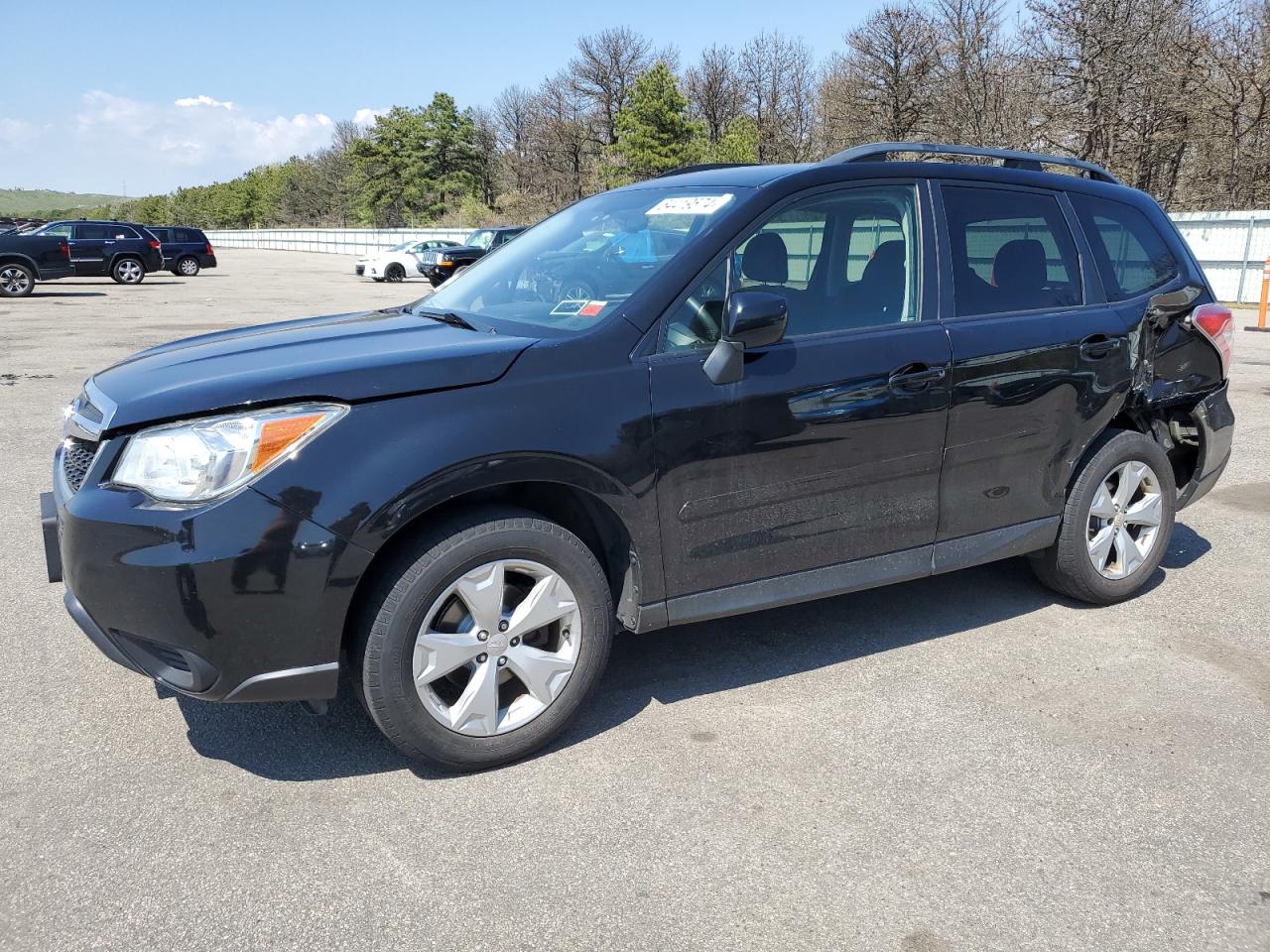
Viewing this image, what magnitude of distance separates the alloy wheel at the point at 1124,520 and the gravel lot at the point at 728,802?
242mm

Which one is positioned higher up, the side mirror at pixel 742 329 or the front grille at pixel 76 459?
the side mirror at pixel 742 329

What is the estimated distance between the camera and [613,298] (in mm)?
3510

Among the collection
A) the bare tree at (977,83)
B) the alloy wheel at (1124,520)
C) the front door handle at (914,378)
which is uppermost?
the bare tree at (977,83)

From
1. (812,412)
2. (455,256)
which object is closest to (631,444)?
(812,412)

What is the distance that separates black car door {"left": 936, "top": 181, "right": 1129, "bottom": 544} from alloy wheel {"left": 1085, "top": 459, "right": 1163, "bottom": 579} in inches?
10.4

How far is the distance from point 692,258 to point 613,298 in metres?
0.30

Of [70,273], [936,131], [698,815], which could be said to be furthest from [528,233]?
[936,131]

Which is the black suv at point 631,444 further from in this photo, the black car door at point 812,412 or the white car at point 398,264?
the white car at point 398,264

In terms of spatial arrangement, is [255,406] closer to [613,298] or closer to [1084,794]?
[613,298]

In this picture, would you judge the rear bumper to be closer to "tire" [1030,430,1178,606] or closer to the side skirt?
"tire" [1030,430,1178,606]

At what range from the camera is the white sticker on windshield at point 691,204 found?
3736mm

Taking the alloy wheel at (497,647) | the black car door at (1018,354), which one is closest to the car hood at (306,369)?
the alloy wheel at (497,647)

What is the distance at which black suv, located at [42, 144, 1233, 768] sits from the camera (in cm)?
290

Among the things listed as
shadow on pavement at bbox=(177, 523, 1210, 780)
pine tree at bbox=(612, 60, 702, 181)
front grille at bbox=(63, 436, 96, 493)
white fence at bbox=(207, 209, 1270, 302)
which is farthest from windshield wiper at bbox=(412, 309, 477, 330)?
pine tree at bbox=(612, 60, 702, 181)
